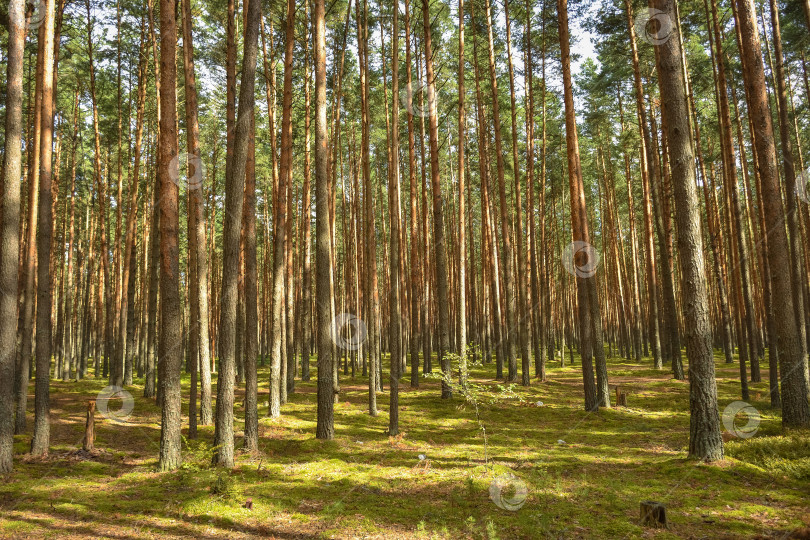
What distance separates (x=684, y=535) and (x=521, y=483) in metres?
2.55

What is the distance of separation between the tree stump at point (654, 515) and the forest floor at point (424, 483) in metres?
0.15

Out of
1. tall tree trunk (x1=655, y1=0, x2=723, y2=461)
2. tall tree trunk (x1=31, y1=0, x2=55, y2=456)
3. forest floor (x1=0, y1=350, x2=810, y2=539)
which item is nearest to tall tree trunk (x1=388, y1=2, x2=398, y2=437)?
forest floor (x1=0, y1=350, x2=810, y2=539)

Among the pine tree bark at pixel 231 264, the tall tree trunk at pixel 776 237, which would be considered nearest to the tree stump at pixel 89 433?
the pine tree bark at pixel 231 264

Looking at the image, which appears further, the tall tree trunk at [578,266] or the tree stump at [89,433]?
the tall tree trunk at [578,266]

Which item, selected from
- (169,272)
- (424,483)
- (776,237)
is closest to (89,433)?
(169,272)

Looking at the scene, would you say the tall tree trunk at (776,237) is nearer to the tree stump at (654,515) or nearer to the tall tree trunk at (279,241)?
the tree stump at (654,515)

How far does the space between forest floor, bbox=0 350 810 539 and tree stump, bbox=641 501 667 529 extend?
15 centimetres

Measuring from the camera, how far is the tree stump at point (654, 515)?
19.0ft

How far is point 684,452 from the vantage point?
897cm

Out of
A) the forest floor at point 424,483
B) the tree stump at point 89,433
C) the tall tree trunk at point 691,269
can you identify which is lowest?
the forest floor at point 424,483

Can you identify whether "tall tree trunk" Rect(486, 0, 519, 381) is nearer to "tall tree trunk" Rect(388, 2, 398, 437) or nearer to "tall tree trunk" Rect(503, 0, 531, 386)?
"tall tree trunk" Rect(503, 0, 531, 386)

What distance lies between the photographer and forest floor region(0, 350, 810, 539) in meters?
6.02

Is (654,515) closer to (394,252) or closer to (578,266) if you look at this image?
(578,266)

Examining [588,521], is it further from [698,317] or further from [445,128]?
[445,128]
